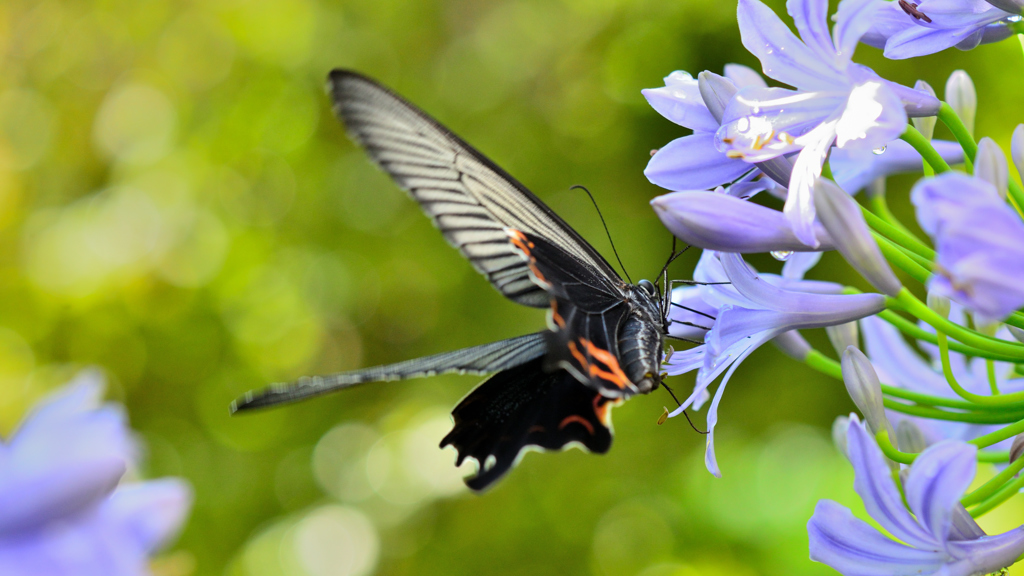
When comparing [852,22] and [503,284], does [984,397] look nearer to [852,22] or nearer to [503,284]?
[852,22]

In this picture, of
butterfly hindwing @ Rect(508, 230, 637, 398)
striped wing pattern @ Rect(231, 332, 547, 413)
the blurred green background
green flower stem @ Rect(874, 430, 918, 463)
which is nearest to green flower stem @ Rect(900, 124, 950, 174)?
green flower stem @ Rect(874, 430, 918, 463)

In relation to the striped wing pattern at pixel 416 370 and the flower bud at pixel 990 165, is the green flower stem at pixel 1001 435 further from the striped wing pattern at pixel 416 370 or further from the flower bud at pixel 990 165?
the striped wing pattern at pixel 416 370

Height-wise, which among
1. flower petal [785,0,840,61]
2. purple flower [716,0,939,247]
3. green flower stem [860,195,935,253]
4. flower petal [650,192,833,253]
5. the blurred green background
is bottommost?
the blurred green background

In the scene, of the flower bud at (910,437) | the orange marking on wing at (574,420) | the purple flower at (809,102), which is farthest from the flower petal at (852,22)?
the orange marking on wing at (574,420)

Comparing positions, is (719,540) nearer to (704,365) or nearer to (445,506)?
(445,506)

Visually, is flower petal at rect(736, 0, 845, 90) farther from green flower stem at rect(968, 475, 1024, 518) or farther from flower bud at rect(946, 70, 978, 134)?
green flower stem at rect(968, 475, 1024, 518)

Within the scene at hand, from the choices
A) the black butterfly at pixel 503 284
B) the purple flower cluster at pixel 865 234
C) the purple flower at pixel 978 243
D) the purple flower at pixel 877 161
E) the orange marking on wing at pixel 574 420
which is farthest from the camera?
the orange marking on wing at pixel 574 420
